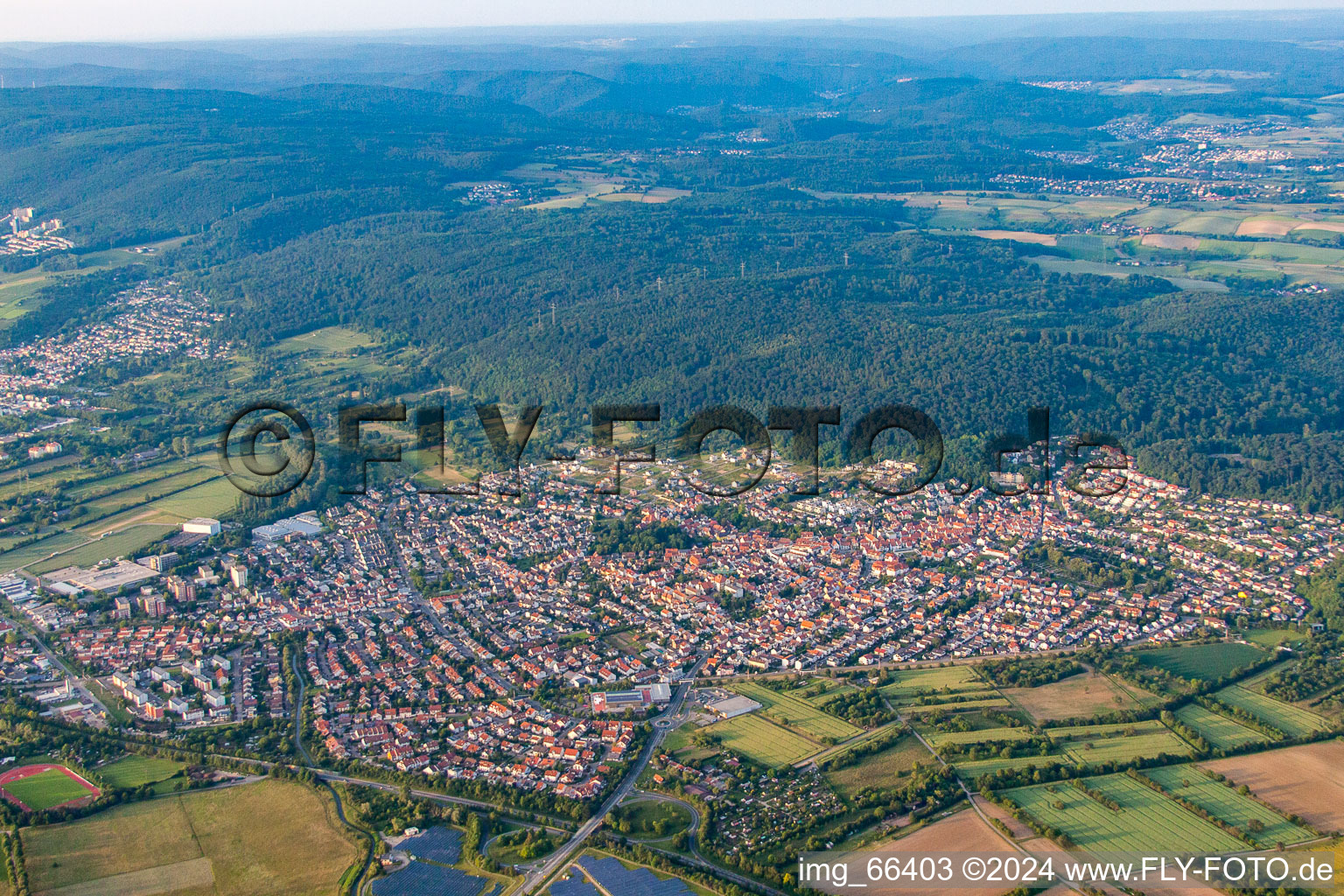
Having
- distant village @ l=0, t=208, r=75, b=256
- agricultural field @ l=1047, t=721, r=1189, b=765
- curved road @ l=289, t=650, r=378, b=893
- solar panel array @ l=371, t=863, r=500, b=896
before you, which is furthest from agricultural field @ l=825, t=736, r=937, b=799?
distant village @ l=0, t=208, r=75, b=256

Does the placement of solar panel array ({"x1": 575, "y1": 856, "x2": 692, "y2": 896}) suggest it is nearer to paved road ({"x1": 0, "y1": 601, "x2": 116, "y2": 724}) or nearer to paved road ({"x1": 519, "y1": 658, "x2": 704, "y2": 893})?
paved road ({"x1": 519, "y1": 658, "x2": 704, "y2": 893})

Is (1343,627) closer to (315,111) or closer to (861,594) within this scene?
(861,594)

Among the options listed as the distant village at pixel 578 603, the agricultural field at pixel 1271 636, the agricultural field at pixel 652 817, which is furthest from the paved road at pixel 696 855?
the agricultural field at pixel 1271 636

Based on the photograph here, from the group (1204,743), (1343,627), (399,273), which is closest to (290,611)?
(1204,743)

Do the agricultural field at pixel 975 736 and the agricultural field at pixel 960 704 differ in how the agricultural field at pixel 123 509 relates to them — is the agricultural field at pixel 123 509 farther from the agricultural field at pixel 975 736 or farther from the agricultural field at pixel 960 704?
the agricultural field at pixel 975 736

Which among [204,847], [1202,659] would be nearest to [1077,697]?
[1202,659]

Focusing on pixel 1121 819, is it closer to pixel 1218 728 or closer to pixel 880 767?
pixel 880 767

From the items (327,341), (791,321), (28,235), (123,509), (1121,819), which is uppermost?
(28,235)
